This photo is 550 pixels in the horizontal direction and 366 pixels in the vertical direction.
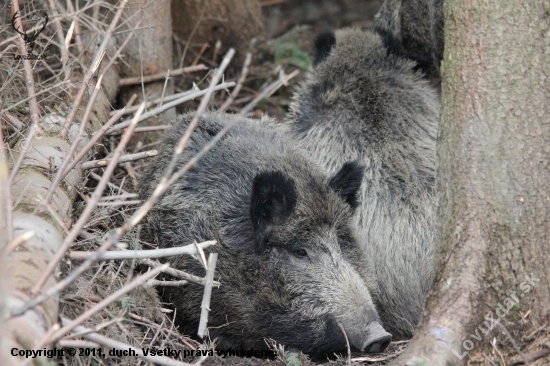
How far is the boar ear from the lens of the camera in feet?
14.4

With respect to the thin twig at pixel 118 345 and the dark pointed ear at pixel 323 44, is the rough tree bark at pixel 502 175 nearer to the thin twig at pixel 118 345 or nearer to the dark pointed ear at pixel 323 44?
the thin twig at pixel 118 345

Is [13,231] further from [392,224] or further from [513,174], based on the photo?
[392,224]

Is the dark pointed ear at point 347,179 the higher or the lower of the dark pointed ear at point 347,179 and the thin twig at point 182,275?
the higher

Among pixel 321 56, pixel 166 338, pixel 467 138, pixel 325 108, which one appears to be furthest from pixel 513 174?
pixel 321 56

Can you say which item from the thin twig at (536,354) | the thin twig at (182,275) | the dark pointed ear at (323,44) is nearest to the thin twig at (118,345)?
the thin twig at (182,275)

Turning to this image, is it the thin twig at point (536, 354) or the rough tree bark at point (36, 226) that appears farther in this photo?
the thin twig at point (536, 354)

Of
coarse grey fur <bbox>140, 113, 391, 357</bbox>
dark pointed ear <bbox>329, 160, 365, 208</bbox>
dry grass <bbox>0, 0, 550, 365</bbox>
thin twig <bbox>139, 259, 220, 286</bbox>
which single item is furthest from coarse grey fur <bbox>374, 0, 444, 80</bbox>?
thin twig <bbox>139, 259, 220, 286</bbox>

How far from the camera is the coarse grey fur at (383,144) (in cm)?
507

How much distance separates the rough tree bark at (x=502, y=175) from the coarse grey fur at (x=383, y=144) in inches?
44.6

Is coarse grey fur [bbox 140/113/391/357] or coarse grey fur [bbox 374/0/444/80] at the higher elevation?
coarse grey fur [bbox 374/0/444/80]

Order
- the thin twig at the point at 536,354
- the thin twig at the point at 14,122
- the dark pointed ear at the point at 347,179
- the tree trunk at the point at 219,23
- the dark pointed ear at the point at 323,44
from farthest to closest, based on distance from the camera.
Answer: the tree trunk at the point at 219,23
the dark pointed ear at the point at 323,44
the thin twig at the point at 14,122
the dark pointed ear at the point at 347,179
the thin twig at the point at 536,354

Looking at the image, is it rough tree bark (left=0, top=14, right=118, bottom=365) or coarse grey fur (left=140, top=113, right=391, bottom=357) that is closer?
rough tree bark (left=0, top=14, right=118, bottom=365)

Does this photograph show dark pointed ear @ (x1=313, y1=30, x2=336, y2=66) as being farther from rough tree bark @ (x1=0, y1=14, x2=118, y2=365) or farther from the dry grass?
rough tree bark @ (x1=0, y1=14, x2=118, y2=365)

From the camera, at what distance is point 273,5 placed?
1136cm
